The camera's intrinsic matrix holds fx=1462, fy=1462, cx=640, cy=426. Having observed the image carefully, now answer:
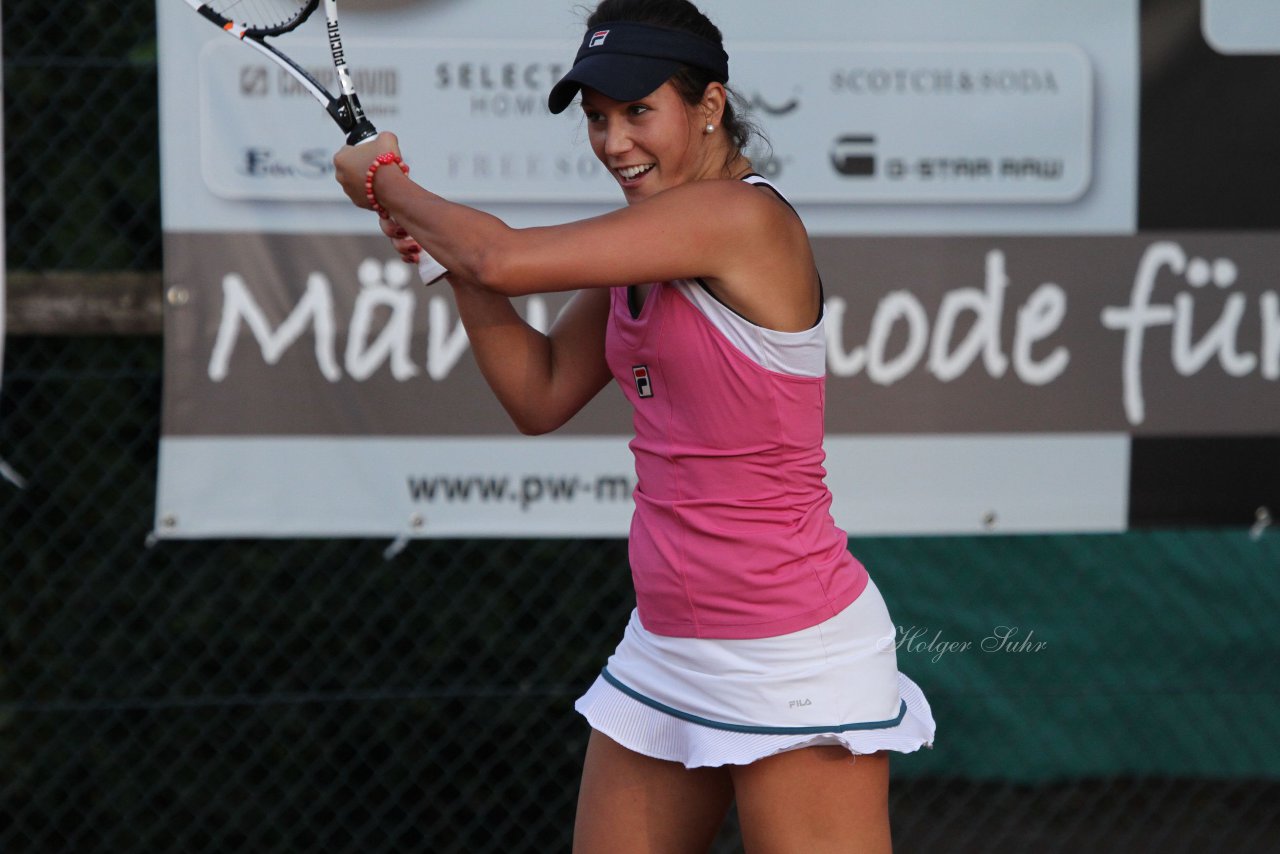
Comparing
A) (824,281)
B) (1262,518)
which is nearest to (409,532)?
A: (824,281)

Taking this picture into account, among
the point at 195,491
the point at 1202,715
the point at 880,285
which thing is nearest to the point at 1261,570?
the point at 1202,715

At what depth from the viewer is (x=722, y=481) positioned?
2012 millimetres

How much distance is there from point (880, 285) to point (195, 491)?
162cm

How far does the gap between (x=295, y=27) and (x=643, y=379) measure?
84 cm

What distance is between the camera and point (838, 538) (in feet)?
7.00

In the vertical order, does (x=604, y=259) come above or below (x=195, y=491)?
Answer: above

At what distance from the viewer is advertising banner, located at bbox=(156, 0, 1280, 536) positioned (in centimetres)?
325

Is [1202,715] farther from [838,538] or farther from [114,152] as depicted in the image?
[114,152]

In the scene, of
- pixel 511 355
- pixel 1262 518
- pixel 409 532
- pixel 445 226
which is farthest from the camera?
pixel 1262 518

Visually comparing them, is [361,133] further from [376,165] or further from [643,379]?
[643,379]

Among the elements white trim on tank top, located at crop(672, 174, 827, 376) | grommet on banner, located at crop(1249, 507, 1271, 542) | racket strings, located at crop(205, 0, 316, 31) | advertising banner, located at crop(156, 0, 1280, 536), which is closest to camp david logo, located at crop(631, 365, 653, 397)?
white trim on tank top, located at crop(672, 174, 827, 376)

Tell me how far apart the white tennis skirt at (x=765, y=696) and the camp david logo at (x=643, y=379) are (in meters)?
0.35

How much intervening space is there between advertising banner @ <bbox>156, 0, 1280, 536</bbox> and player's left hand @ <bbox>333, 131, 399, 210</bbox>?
127cm

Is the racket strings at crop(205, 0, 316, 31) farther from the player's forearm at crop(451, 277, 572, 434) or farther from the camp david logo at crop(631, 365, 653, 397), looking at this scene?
the camp david logo at crop(631, 365, 653, 397)
